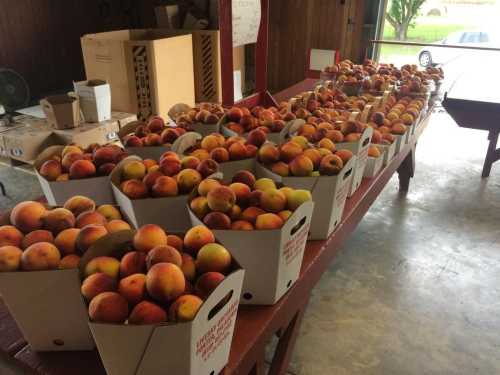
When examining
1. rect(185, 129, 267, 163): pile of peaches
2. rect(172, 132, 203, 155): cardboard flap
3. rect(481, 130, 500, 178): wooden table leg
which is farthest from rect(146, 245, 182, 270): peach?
rect(481, 130, 500, 178): wooden table leg

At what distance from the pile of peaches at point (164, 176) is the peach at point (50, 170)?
0.19 meters

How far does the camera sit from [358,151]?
1.43 meters

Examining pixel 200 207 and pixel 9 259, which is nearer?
pixel 9 259

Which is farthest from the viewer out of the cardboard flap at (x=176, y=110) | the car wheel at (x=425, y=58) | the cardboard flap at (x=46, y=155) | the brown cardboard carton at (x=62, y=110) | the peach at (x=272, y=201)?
the car wheel at (x=425, y=58)

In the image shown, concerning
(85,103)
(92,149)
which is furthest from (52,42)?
(92,149)

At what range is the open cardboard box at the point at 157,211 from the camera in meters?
1.02

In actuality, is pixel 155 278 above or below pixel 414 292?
above

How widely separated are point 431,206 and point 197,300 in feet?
8.83

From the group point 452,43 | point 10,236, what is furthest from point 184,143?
point 452,43

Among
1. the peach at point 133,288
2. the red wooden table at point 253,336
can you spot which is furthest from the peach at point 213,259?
the red wooden table at point 253,336

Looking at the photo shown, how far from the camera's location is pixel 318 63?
532 centimetres

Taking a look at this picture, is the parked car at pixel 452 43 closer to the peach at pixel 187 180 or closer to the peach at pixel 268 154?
the peach at pixel 268 154

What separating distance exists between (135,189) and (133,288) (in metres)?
0.38

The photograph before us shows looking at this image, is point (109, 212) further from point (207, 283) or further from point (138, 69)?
point (138, 69)
